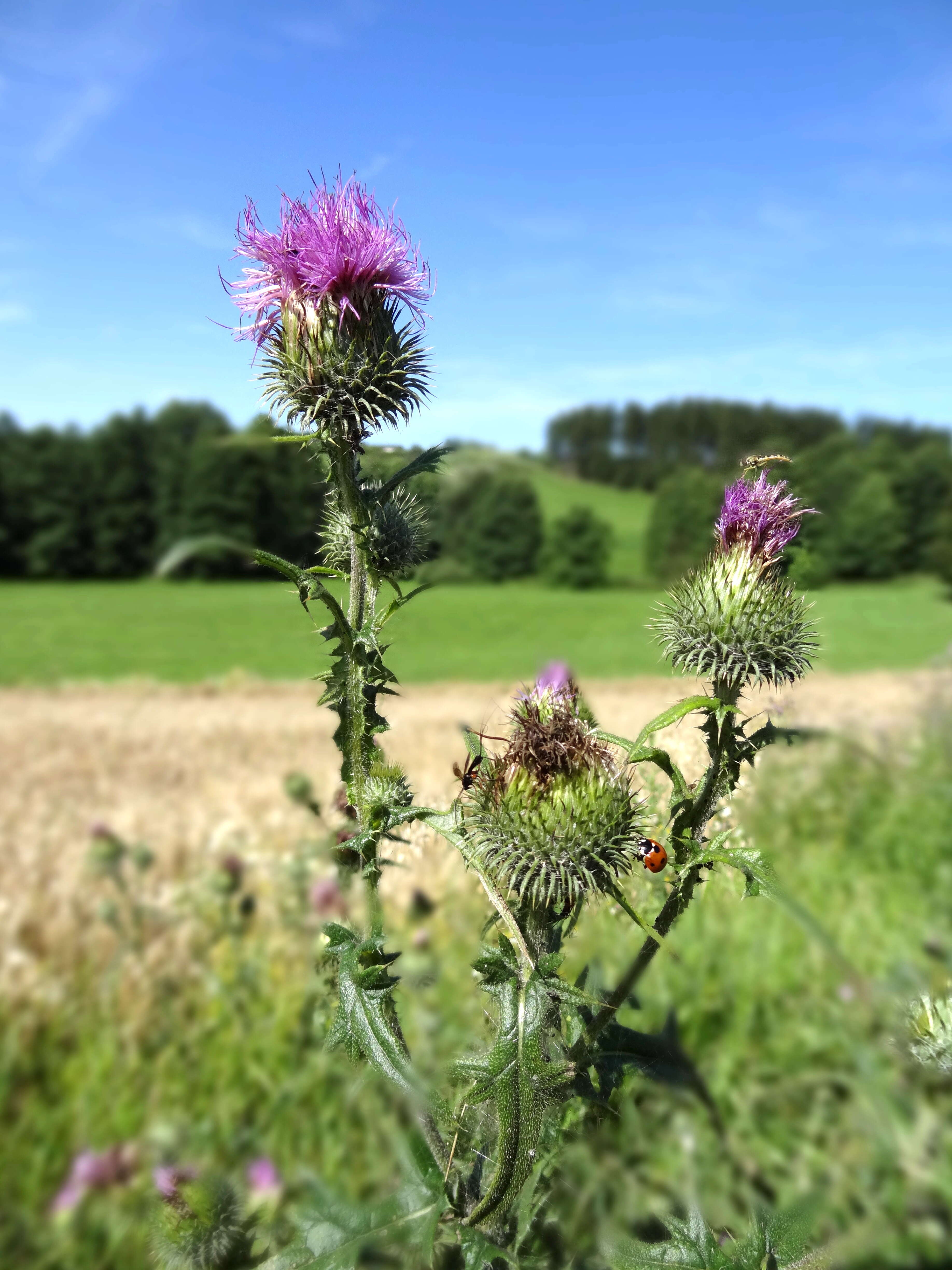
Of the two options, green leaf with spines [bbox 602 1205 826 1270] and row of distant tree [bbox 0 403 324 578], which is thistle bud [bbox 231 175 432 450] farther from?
row of distant tree [bbox 0 403 324 578]

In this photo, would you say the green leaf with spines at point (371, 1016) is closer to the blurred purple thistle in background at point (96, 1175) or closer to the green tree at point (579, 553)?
the blurred purple thistle in background at point (96, 1175)

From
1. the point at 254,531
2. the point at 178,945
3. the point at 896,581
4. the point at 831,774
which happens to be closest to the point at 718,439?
the point at 896,581

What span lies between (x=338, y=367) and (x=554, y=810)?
0.96 m

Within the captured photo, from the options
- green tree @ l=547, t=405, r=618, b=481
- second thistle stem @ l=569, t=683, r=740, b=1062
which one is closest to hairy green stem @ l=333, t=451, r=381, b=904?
second thistle stem @ l=569, t=683, r=740, b=1062

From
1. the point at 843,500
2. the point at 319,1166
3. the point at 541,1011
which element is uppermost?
the point at 843,500

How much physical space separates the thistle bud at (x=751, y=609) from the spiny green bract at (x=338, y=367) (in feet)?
2.36

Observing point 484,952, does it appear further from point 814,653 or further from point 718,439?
point 718,439

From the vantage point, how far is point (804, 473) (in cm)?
205

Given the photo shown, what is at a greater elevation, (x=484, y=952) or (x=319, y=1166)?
(x=484, y=952)

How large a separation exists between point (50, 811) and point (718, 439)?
73.8 m

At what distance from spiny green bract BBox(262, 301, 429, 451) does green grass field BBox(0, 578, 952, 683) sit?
21892 mm

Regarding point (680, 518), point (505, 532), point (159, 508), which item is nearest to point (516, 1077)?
point (680, 518)

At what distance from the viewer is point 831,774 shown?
8531 mm

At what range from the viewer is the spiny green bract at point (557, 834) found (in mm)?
1410
